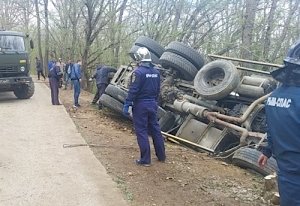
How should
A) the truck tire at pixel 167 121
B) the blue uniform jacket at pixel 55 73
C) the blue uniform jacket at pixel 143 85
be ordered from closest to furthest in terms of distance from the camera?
the blue uniform jacket at pixel 143 85 < the truck tire at pixel 167 121 < the blue uniform jacket at pixel 55 73

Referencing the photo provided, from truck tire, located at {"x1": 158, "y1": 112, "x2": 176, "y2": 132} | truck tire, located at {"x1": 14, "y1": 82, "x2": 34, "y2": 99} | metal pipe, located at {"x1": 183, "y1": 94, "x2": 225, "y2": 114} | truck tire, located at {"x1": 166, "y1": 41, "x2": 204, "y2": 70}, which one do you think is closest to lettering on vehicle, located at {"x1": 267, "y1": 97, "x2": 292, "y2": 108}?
metal pipe, located at {"x1": 183, "y1": 94, "x2": 225, "y2": 114}

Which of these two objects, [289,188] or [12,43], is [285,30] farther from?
[289,188]

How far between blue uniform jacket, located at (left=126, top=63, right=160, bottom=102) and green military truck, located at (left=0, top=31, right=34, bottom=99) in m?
7.73

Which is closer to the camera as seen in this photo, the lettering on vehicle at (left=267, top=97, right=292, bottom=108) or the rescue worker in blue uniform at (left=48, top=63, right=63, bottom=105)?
the lettering on vehicle at (left=267, top=97, right=292, bottom=108)

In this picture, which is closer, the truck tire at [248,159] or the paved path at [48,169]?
the paved path at [48,169]

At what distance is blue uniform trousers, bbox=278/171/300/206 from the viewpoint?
105 inches

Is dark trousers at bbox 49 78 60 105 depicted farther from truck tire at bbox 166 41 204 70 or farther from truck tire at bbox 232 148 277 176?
truck tire at bbox 232 148 277 176

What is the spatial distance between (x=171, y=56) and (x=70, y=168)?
175 inches

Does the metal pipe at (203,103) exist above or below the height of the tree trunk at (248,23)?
below

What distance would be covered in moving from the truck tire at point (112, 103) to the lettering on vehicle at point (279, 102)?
268 inches

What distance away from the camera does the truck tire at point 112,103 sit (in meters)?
9.53

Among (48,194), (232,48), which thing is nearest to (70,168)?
(48,194)

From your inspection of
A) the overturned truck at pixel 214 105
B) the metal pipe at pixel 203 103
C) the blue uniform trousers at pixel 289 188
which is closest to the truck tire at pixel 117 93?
the overturned truck at pixel 214 105

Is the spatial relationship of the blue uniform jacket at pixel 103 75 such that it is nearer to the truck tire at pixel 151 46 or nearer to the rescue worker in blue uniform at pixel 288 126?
the truck tire at pixel 151 46
